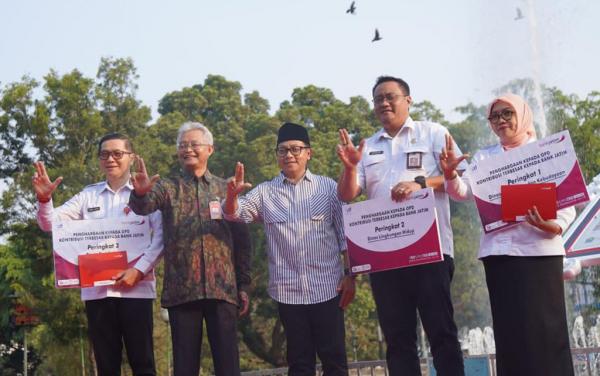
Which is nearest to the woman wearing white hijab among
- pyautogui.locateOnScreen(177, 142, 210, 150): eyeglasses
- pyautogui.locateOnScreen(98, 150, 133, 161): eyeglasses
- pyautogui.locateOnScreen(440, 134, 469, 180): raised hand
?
pyautogui.locateOnScreen(440, 134, 469, 180): raised hand

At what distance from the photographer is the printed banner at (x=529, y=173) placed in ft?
16.1

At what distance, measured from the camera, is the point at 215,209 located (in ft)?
19.9

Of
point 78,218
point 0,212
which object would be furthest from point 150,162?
point 78,218

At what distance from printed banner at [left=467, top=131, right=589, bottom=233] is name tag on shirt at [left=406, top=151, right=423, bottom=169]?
0.53m

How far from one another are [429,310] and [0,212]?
23.2 m

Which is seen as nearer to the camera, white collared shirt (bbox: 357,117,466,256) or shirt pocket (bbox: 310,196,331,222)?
white collared shirt (bbox: 357,117,466,256)

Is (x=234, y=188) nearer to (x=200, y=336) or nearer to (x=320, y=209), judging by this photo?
(x=320, y=209)

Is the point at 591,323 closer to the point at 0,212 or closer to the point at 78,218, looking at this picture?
the point at 0,212

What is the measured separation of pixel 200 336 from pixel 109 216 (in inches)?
46.4

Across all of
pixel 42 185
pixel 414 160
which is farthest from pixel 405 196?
pixel 42 185

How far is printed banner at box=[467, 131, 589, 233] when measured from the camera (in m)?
4.90

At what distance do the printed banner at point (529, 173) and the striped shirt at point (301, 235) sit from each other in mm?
1227

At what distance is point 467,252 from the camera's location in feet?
109

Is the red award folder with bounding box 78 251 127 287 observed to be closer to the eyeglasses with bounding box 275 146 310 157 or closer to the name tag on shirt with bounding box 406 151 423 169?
the eyeglasses with bounding box 275 146 310 157
